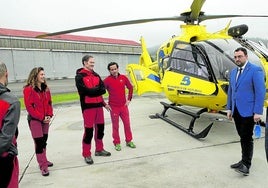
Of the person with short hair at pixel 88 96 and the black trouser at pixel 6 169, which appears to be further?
the person with short hair at pixel 88 96

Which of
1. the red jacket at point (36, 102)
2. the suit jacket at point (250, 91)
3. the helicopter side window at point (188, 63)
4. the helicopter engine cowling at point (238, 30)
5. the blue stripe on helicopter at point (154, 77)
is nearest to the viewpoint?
the suit jacket at point (250, 91)

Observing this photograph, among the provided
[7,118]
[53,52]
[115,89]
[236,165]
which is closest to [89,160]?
[115,89]

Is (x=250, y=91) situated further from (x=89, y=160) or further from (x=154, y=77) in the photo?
(x=154, y=77)

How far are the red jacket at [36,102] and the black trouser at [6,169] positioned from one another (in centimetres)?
177

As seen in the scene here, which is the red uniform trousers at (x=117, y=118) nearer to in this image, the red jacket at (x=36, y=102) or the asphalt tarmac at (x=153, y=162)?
the asphalt tarmac at (x=153, y=162)

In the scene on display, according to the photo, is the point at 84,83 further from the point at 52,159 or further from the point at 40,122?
the point at 52,159

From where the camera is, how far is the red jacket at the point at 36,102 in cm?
397

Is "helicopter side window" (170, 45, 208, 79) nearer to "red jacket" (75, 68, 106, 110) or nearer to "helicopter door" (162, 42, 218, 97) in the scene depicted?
"helicopter door" (162, 42, 218, 97)

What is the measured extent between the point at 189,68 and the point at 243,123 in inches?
92.6

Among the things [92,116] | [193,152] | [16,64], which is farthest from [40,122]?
[16,64]

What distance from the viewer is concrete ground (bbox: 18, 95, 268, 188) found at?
3.62 meters

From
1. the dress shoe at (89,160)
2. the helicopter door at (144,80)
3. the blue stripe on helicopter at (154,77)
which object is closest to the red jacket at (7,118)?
the dress shoe at (89,160)

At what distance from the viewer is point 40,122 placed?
4.07 meters

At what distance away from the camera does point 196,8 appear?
6602 millimetres
